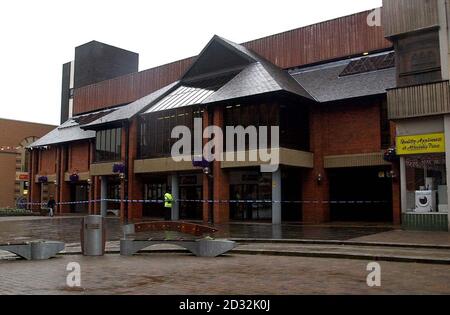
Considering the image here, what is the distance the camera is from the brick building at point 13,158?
52469 mm

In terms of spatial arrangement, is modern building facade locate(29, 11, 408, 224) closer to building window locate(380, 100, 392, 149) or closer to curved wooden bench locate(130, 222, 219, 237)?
building window locate(380, 100, 392, 149)

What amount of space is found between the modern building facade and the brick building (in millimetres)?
24602

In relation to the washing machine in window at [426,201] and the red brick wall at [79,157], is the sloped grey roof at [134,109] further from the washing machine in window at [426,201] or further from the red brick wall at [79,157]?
the washing machine in window at [426,201]

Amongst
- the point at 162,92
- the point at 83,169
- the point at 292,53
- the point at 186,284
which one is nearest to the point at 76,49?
the point at 83,169

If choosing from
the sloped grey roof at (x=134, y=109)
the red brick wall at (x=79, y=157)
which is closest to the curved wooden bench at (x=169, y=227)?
the sloped grey roof at (x=134, y=109)

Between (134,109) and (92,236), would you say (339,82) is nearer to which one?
(134,109)

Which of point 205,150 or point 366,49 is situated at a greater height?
point 366,49

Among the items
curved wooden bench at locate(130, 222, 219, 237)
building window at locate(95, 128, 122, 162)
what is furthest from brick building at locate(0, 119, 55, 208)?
curved wooden bench at locate(130, 222, 219, 237)

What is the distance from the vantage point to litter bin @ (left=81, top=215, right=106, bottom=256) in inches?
468

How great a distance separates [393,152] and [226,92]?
9162mm

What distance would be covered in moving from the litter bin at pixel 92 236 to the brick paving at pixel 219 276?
560 millimetres
